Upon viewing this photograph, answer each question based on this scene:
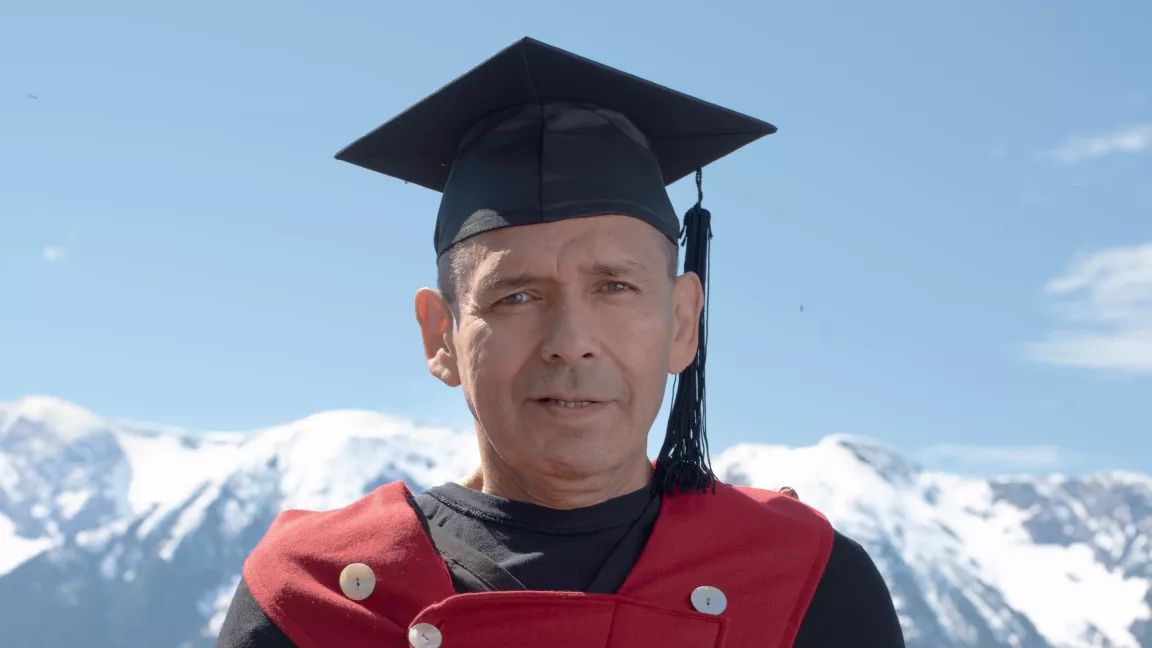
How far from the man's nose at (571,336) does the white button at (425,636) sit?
888mm

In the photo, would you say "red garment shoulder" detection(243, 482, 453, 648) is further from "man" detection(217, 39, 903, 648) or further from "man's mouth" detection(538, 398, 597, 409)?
"man's mouth" detection(538, 398, 597, 409)

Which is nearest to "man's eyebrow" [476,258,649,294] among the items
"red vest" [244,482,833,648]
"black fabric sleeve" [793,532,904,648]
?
"red vest" [244,482,833,648]

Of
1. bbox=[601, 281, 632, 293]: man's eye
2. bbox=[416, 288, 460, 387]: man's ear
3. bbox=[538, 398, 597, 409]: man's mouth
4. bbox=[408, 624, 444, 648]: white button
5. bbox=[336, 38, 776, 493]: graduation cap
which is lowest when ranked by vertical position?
bbox=[408, 624, 444, 648]: white button

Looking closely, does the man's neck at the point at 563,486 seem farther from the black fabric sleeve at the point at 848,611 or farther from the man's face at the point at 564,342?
the black fabric sleeve at the point at 848,611

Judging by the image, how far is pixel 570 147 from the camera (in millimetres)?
3947

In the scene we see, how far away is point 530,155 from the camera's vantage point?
393 cm

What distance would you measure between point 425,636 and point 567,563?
0.52 metres

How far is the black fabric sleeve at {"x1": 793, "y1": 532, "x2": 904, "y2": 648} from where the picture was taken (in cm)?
381

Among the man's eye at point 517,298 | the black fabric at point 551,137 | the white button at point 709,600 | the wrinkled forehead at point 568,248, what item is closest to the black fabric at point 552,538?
the white button at point 709,600

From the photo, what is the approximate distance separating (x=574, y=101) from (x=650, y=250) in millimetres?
645

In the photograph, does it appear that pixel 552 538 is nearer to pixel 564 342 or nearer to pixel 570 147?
pixel 564 342

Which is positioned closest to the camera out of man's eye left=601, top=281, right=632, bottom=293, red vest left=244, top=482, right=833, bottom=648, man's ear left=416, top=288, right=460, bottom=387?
red vest left=244, top=482, right=833, bottom=648

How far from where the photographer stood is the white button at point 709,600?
3.62 metres

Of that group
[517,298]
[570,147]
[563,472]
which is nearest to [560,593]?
[563,472]
